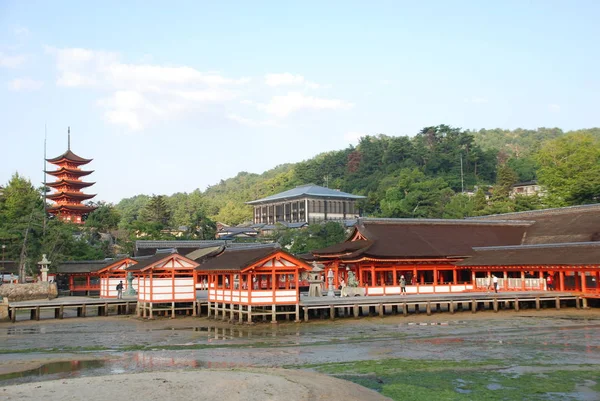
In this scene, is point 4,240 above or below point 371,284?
above

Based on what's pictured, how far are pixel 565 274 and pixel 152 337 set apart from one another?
22.8m

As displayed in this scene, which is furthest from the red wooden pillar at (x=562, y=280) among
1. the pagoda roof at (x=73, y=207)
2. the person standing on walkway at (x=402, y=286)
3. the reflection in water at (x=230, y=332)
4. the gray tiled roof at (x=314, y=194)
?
the pagoda roof at (x=73, y=207)

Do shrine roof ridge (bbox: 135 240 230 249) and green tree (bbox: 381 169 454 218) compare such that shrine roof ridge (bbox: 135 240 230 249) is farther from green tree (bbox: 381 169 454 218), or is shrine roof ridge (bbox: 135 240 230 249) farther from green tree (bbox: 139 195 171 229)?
green tree (bbox: 139 195 171 229)

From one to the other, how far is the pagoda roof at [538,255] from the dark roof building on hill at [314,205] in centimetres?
5012

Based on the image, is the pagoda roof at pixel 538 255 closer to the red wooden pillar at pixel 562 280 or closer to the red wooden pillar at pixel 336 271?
the red wooden pillar at pixel 562 280

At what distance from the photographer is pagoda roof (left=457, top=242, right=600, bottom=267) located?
110ft

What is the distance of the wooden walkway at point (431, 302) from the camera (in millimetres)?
31359

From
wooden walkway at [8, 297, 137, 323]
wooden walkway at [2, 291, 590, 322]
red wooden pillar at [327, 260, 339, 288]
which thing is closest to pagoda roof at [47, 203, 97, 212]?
wooden walkway at [8, 297, 137, 323]

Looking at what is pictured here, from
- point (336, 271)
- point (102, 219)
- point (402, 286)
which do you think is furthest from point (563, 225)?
point (102, 219)

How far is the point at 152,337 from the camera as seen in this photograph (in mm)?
26719

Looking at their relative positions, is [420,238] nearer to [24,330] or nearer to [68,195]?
[24,330]

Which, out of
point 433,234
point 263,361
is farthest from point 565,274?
point 263,361

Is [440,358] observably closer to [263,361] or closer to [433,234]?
[263,361]

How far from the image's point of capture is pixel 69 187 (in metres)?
80.3
